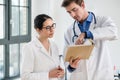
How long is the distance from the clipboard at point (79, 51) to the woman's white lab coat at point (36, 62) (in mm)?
161

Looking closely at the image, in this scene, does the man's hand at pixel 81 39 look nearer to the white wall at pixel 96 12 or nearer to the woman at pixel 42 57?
the woman at pixel 42 57

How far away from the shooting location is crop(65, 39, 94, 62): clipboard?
5.17 ft

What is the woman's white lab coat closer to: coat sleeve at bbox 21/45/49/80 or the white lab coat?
coat sleeve at bbox 21/45/49/80

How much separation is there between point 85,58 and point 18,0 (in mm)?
1773

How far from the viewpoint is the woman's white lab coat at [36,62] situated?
1664 mm

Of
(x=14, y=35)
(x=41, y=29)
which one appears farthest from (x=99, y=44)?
(x=14, y=35)

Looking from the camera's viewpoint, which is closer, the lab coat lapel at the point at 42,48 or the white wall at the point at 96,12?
the lab coat lapel at the point at 42,48

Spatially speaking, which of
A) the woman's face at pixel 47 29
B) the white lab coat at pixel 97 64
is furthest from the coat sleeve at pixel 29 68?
the white lab coat at pixel 97 64

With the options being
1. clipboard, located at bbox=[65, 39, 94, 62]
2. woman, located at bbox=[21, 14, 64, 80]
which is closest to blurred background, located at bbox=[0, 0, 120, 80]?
woman, located at bbox=[21, 14, 64, 80]

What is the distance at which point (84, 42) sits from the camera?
165cm

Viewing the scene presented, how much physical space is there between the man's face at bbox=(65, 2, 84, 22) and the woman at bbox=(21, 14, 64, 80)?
20 cm

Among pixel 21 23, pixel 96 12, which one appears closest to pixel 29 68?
pixel 21 23

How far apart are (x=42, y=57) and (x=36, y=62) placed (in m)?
0.06

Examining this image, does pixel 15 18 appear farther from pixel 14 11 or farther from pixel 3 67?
pixel 3 67
